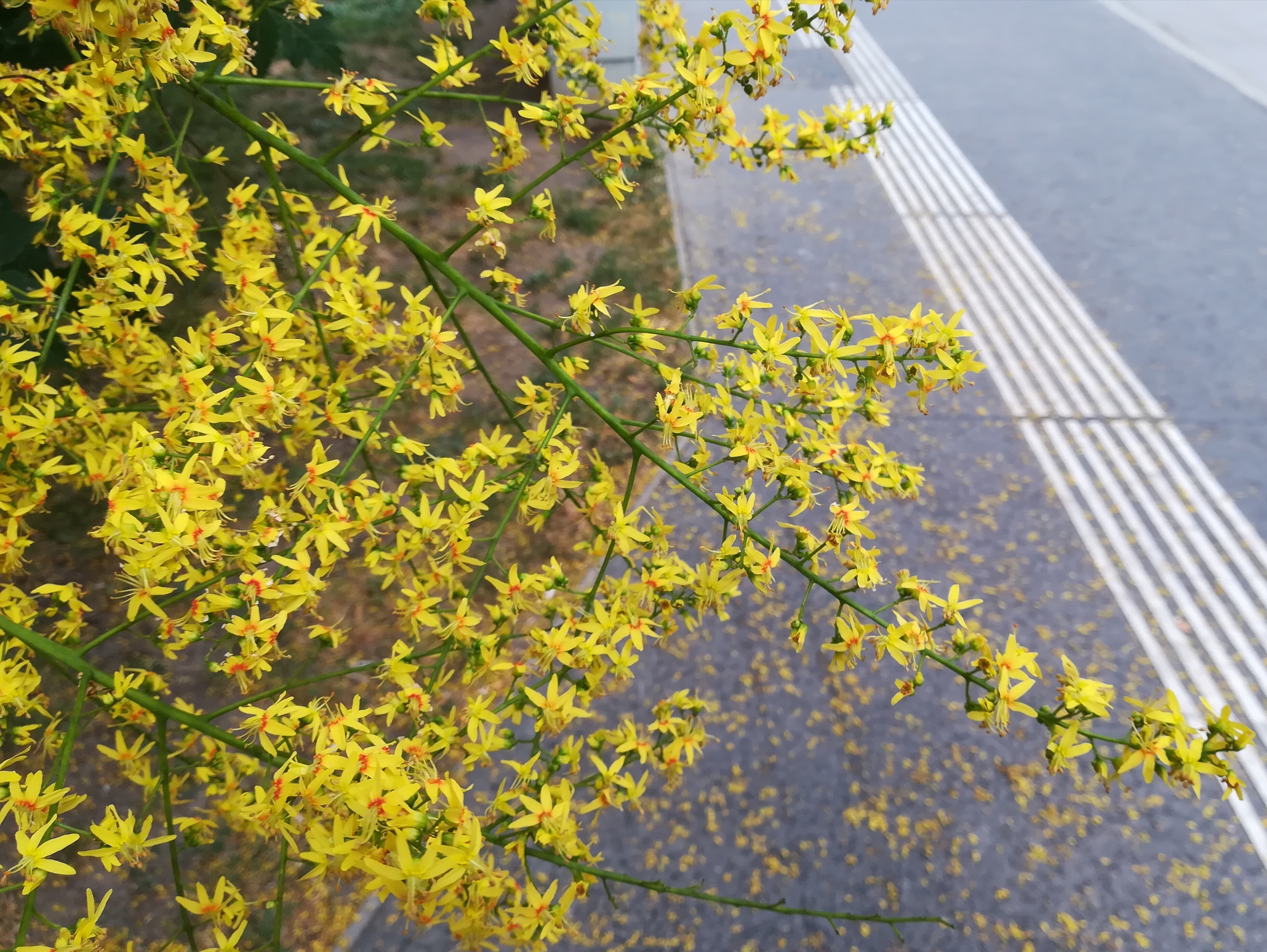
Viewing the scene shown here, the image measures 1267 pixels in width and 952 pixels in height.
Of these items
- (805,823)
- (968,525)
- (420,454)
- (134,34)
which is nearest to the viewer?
(134,34)

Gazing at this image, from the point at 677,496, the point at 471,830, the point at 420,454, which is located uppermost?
the point at 420,454

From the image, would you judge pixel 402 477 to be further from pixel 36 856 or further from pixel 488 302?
pixel 36 856

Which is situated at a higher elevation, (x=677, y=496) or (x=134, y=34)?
(x=134, y=34)

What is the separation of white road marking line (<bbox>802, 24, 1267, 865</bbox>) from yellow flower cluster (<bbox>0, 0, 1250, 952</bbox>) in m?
1.52

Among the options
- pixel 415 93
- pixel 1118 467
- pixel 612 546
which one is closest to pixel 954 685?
pixel 1118 467

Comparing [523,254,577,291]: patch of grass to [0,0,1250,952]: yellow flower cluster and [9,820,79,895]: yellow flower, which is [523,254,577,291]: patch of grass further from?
[9,820,79,895]: yellow flower

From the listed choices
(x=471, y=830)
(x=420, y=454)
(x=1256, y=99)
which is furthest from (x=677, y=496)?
(x=1256, y=99)

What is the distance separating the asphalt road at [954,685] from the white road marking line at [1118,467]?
0.08 meters

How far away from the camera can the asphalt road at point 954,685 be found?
2025 mm

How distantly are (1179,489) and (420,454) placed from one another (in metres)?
3.08

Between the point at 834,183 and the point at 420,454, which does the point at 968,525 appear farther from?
the point at 834,183

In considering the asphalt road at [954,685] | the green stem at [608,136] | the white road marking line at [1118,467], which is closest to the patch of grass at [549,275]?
the asphalt road at [954,685]

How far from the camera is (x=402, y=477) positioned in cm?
134

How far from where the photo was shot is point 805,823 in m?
2.20
